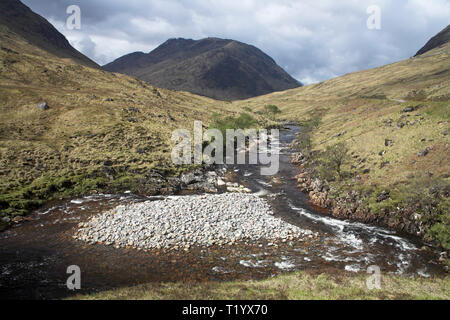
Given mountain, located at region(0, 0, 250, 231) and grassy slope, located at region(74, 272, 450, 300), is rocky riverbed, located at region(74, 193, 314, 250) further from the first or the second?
mountain, located at region(0, 0, 250, 231)

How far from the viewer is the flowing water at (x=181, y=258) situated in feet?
64.5

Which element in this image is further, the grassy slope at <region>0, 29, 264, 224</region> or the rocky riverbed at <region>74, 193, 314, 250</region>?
the grassy slope at <region>0, 29, 264, 224</region>

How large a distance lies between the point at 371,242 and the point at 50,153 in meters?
55.6

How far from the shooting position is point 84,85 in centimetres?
10081

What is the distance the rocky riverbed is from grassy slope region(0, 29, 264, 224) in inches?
432

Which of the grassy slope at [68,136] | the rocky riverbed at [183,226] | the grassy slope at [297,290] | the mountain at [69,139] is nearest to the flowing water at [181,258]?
the rocky riverbed at [183,226]

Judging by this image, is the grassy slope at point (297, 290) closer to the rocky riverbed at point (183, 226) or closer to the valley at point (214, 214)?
the valley at point (214, 214)

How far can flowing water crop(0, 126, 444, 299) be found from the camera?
19.7 metres

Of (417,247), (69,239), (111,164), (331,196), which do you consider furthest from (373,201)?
(111,164)

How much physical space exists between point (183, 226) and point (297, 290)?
15.4 meters

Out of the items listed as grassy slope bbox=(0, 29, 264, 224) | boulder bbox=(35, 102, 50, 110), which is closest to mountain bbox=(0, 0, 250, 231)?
grassy slope bbox=(0, 29, 264, 224)

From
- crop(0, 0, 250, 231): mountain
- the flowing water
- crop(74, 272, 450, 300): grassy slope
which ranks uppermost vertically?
crop(0, 0, 250, 231): mountain
